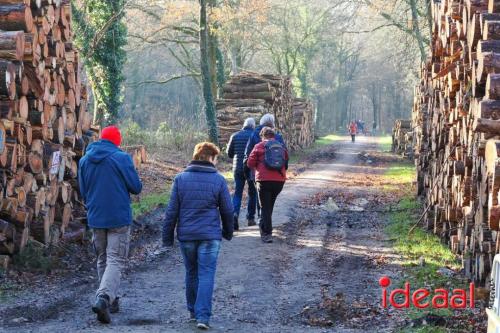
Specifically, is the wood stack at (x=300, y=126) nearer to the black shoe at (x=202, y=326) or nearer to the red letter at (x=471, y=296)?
the red letter at (x=471, y=296)

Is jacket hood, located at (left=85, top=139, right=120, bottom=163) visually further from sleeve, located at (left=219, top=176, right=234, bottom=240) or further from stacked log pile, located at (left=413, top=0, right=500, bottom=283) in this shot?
stacked log pile, located at (left=413, top=0, right=500, bottom=283)

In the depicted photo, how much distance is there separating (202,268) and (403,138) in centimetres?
2952

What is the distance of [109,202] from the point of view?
7.40m

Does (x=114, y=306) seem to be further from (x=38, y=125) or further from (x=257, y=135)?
(x=257, y=135)

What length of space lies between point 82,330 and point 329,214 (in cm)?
865

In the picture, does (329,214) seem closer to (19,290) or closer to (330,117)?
(19,290)

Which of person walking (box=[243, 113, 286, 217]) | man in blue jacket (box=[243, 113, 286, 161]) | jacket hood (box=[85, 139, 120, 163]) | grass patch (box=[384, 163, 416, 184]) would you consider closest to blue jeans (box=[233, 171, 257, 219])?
person walking (box=[243, 113, 286, 217])

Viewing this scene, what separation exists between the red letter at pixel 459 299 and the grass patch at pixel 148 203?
6.80m

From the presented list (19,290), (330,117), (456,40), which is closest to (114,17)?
(456,40)

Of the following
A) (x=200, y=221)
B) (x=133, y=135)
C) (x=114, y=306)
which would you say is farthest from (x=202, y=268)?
(x=133, y=135)

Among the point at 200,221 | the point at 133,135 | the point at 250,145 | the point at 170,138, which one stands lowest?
the point at 170,138

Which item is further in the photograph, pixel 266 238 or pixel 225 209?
pixel 266 238

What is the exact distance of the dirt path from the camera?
23.7ft

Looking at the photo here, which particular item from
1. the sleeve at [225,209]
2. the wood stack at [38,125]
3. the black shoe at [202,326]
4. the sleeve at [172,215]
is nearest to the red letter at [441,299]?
the sleeve at [225,209]
